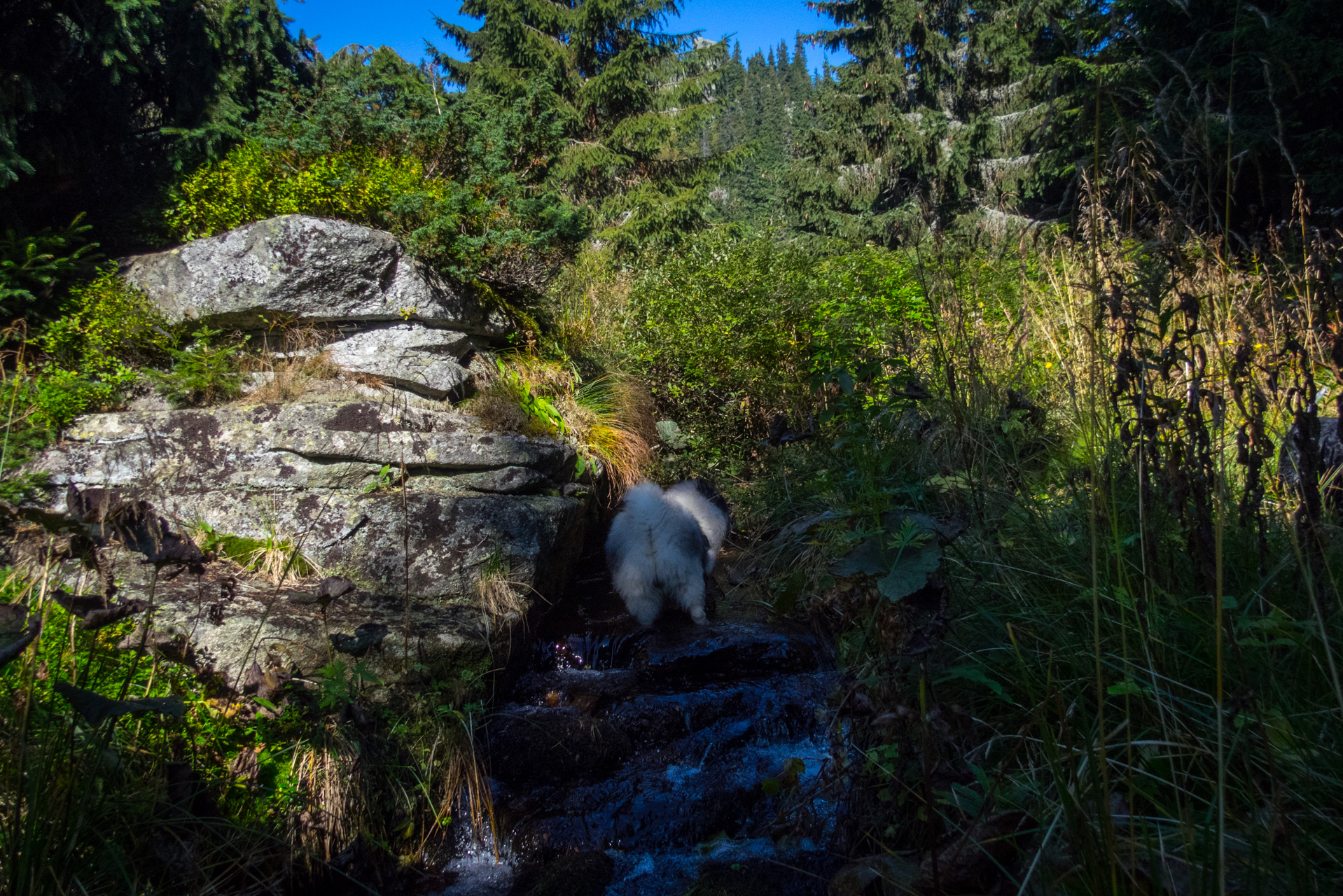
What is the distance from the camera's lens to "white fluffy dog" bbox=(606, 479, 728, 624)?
13.7 ft

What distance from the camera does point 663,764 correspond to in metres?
3.12

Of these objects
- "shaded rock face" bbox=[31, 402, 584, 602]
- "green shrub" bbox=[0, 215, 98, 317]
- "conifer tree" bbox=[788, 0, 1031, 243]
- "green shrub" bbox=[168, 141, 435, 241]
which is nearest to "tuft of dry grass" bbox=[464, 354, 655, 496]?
"shaded rock face" bbox=[31, 402, 584, 602]

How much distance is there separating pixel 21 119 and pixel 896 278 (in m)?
6.96

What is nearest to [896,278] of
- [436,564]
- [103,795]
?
[436,564]

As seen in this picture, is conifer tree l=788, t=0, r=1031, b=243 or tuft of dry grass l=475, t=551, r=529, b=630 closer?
tuft of dry grass l=475, t=551, r=529, b=630

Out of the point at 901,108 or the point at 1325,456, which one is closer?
the point at 1325,456

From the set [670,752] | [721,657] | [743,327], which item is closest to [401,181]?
[743,327]

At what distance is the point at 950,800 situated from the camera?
1.52m

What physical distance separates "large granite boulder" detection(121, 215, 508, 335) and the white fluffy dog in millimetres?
2662

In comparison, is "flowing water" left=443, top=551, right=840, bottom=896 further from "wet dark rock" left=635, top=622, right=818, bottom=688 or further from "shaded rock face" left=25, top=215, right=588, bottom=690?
"shaded rock face" left=25, top=215, right=588, bottom=690

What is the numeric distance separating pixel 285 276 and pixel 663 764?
444 centimetres

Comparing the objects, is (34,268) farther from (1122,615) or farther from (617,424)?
(1122,615)

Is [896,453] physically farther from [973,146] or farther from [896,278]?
[973,146]

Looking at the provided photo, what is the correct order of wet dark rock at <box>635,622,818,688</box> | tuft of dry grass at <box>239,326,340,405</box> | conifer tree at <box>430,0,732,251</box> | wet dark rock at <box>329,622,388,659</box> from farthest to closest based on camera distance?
conifer tree at <box>430,0,732,251</box>
tuft of dry grass at <box>239,326,340,405</box>
wet dark rock at <box>635,622,818,688</box>
wet dark rock at <box>329,622,388,659</box>
